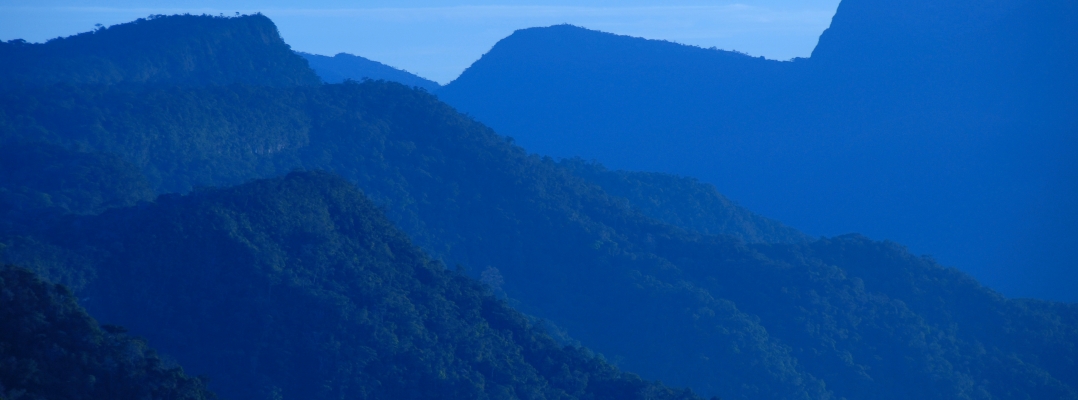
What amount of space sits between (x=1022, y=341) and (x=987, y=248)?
1101 inches

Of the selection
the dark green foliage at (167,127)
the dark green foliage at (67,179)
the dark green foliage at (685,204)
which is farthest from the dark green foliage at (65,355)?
the dark green foliage at (685,204)

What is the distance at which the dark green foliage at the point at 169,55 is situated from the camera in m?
47.3

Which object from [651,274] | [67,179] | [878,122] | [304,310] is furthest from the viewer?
[878,122]

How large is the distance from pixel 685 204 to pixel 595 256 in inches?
606

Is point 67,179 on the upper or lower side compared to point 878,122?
lower

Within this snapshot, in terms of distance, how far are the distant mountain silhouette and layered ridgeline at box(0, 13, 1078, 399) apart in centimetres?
5261

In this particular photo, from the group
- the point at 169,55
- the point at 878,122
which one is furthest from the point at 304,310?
the point at 878,122

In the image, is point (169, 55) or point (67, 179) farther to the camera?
point (169, 55)

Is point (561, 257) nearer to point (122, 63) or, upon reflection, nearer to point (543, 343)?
point (543, 343)

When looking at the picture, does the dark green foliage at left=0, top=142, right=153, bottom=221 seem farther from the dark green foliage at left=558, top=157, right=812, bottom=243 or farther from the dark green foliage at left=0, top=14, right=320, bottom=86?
the dark green foliage at left=558, top=157, right=812, bottom=243

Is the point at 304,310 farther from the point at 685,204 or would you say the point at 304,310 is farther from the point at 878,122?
the point at 878,122

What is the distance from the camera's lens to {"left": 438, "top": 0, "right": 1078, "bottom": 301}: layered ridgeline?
66.5 metres

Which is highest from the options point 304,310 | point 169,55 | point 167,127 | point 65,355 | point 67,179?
point 169,55

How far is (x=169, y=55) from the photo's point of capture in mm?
51688
